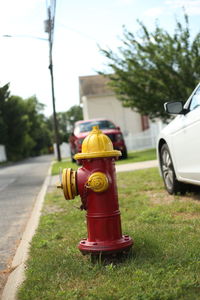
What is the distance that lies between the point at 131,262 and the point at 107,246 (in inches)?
8.5

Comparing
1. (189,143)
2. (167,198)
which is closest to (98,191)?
(189,143)

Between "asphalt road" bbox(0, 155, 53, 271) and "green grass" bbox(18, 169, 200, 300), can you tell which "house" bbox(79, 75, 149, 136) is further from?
"green grass" bbox(18, 169, 200, 300)

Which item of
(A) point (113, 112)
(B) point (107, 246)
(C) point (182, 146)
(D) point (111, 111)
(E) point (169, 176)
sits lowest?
(B) point (107, 246)

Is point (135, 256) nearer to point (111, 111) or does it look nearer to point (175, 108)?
point (175, 108)

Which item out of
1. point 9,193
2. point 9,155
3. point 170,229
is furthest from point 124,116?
point 170,229

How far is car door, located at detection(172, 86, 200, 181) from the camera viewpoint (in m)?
5.22

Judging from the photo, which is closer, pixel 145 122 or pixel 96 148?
pixel 96 148

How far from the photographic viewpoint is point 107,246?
3.54m

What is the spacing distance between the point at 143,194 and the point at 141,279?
4.14 meters

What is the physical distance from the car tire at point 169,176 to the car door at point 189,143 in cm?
43

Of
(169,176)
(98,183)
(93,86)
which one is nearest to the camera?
(98,183)

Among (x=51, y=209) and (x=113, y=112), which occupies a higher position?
(x=113, y=112)

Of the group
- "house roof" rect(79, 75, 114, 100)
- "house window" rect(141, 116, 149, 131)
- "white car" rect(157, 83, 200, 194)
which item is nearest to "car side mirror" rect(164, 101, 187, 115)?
"white car" rect(157, 83, 200, 194)

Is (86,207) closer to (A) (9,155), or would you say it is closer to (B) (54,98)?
(B) (54,98)
